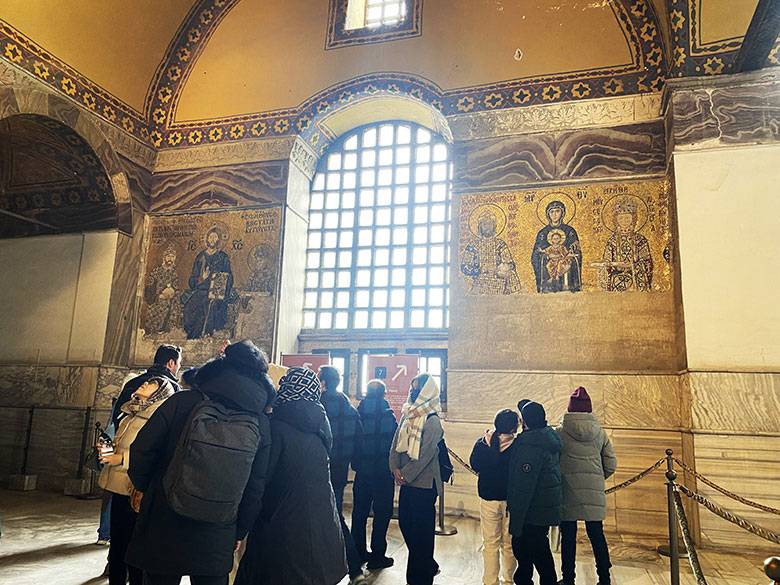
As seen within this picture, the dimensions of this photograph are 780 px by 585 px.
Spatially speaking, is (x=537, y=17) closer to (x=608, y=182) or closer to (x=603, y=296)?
(x=608, y=182)

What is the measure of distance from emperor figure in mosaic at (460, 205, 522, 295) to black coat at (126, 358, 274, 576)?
6.65 m

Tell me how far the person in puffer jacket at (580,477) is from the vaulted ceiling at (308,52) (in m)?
6.15

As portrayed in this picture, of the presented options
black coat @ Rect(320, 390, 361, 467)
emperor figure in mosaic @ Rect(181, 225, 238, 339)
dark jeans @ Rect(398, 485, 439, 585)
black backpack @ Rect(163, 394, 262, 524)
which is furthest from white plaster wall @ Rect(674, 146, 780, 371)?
emperor figure in mosaic @ Rect(181, 225, 238, 339)

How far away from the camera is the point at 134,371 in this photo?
11.0 m

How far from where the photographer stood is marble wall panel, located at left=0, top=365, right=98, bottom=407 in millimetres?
10508

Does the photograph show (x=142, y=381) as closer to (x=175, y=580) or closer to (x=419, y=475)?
(x=175, y=580)

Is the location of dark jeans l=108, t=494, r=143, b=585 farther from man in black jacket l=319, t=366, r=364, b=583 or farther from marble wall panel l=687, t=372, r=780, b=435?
marble wall panel l=687, t=372, r=780, b=435

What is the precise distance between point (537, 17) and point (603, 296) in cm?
488

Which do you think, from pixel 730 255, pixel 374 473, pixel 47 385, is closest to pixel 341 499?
pixel 374 473

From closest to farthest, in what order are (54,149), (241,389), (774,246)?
(241,389) → (774,246) → (54,149)

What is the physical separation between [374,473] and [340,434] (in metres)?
0.57

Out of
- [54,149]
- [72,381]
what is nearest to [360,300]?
[72,381]

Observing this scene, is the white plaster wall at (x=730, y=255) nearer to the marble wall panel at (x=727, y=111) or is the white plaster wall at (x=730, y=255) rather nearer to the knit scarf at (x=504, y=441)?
the marble wall panel at (x=727, y=111)

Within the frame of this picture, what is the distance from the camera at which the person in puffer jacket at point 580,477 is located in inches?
197
